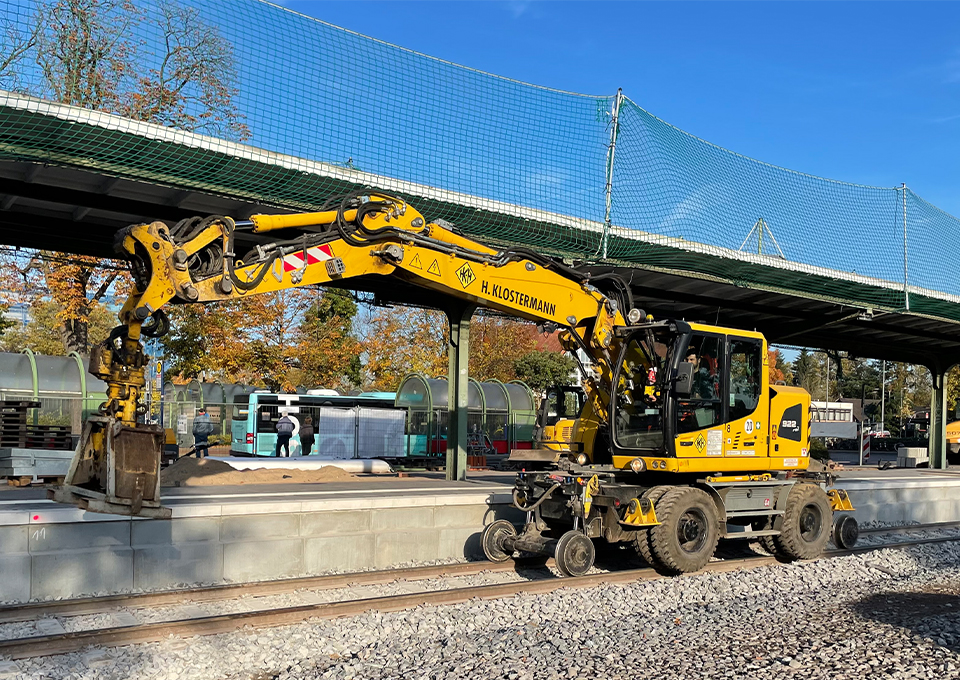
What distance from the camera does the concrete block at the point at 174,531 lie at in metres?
9.55

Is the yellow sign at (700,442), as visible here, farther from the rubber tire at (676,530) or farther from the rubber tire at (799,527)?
the rubber tire at (799,527)

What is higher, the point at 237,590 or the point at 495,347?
the point at 495,347

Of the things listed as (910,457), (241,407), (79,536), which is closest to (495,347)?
(241,407)

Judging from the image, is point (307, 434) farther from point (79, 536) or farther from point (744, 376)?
point (744, 376)

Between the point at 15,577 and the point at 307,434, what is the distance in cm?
1706

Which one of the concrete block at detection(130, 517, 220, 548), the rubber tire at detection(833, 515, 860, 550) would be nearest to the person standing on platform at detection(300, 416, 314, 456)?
the concrete block at detection(130, 517, 220, 548)

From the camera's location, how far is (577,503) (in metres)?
10.3

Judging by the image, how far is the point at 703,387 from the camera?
36.2ft

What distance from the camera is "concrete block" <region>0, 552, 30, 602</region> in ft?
28.6

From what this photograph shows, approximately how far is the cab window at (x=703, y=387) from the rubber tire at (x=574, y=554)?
1997 millimetres

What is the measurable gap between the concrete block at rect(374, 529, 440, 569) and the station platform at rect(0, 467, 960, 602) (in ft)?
0.05

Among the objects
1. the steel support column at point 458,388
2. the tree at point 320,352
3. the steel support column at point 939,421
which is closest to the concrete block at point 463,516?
the steel support column at point 458,388

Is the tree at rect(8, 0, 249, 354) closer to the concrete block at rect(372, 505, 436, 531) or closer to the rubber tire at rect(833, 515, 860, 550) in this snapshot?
the concrete block at rect(372, 505, 436, 531)

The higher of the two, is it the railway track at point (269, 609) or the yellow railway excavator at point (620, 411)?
the yellow railway excavator at point (620, 411)
